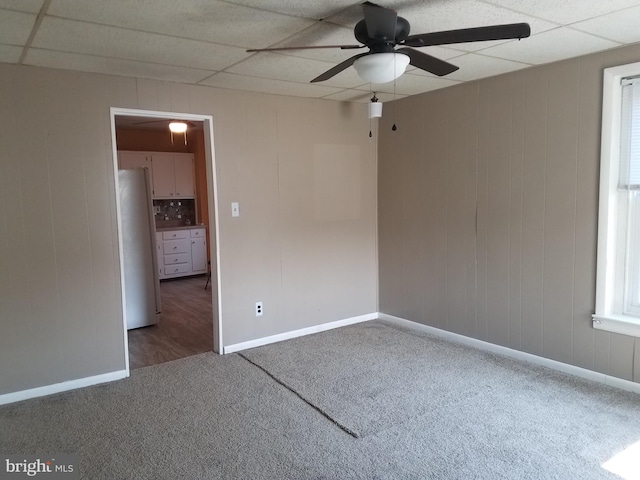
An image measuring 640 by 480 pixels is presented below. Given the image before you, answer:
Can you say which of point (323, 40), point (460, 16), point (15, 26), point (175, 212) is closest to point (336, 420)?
point (323, 40)

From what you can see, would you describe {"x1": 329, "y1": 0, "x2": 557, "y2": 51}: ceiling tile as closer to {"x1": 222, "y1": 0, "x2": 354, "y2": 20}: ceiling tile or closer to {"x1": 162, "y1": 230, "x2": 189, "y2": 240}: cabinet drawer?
{"x1": 222, "y1": 0, "x2": 354, "y2": 20}: ceiling tile

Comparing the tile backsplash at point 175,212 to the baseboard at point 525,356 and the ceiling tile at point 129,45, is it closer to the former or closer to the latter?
the baseboard at point 525,356

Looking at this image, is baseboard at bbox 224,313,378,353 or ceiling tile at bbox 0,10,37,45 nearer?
ceiling tile at bbox 0,10,37,45

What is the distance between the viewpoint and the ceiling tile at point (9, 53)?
2.77 meters

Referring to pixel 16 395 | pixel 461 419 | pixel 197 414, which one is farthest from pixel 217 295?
pixel 461 419

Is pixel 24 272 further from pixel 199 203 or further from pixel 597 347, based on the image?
pixel 199 203

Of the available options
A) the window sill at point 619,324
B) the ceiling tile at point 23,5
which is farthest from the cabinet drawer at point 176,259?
the window sill at point 619,324

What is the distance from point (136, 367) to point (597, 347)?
142 inches

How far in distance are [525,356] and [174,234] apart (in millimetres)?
5717

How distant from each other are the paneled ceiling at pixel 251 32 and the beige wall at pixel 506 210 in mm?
356

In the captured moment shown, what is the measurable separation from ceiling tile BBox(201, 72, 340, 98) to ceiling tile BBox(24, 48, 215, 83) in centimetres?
16

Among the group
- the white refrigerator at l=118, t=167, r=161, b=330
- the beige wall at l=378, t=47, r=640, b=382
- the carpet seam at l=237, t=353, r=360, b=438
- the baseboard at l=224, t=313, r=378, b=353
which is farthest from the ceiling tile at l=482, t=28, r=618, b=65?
the white refrigerator at l=118, t=167, r=161, b=330

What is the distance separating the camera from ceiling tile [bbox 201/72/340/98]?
3.69 metres

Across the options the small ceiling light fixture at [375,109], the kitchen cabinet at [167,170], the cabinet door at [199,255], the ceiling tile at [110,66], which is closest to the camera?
the ceiling tile at [110,66]
